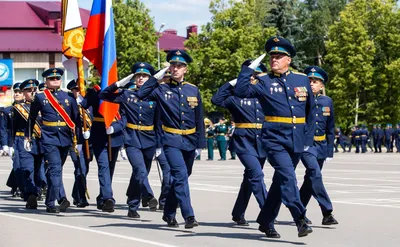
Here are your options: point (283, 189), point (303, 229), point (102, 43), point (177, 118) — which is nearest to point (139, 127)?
point (102, 43)

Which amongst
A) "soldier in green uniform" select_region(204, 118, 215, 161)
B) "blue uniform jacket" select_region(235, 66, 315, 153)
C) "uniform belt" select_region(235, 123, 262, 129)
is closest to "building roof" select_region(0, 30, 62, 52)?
"soldier in green uniform" select_region(204, 118, 215, 161)

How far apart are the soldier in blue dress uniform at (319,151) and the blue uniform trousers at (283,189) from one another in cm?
120

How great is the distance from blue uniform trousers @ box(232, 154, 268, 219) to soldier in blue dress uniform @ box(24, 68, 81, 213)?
3.47 m

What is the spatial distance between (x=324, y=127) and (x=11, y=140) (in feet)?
26.8

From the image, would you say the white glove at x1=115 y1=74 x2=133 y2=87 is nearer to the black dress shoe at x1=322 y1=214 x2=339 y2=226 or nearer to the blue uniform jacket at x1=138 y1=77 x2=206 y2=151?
the blue uniform jacket at x1=138 y1=77 x2=206 y2=151

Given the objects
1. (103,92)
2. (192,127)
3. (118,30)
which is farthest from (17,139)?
(118,30)

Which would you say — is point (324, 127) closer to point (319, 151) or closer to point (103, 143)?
point (319, 151)

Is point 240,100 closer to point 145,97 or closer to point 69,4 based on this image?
point 145,97

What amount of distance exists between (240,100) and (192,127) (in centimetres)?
94

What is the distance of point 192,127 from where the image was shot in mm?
13289

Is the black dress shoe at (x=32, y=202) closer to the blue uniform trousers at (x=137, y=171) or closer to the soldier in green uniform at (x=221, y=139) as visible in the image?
the blue uniform trousers at (x=137, y=171)

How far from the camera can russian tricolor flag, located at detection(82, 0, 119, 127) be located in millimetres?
16406

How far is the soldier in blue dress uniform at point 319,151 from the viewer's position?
512 inches

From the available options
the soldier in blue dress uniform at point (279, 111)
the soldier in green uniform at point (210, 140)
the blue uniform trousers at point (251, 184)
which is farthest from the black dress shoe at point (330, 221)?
the soldier in green uniform at point (210, 140)
